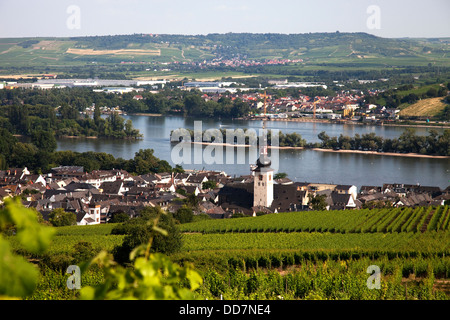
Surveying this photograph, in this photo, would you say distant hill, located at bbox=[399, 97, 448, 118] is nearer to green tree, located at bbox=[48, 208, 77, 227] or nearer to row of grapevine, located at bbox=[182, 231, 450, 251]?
green tree, located at bbox=[48, 208, 77, 227]

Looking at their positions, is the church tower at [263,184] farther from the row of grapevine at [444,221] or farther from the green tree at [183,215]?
the row of grapevine at [444,221]

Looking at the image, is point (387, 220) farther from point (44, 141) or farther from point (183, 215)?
point (44, 141)

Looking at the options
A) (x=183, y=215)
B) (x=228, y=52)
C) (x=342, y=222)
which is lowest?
(x=183, y=215)

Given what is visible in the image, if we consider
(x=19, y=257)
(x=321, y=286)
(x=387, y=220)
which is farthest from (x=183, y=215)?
(x=19, y=257)

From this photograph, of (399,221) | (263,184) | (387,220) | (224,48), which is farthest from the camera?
(224,48)

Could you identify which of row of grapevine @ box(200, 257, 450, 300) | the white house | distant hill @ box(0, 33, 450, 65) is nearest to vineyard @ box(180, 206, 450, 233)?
the white house
